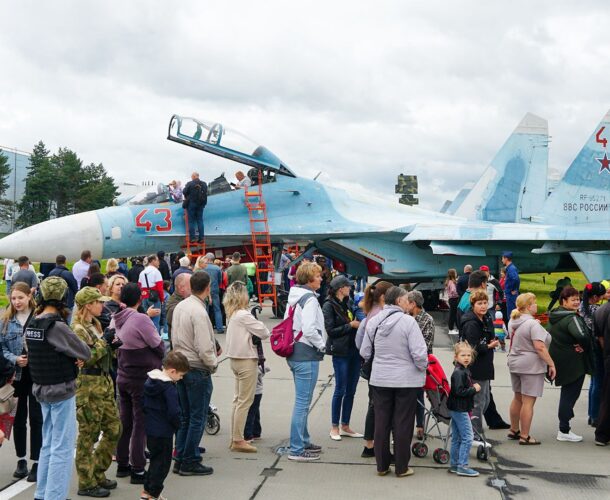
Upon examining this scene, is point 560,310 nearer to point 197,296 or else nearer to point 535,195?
point 197,296

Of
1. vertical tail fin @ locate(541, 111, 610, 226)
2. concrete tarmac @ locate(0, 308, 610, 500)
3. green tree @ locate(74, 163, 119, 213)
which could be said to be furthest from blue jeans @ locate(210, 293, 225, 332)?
green tree @ locate(74, 163, 119, 213)

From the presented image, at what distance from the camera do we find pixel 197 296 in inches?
211

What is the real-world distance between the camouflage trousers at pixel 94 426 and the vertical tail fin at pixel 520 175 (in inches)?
660

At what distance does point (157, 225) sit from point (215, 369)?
9.75 metres

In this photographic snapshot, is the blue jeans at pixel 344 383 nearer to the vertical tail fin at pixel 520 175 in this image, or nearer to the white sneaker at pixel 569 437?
the white sneaker at pixel 569 437

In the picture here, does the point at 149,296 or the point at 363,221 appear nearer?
the point at 149,296

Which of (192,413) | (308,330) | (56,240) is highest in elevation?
(56,240)

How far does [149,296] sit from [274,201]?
17.4 feet

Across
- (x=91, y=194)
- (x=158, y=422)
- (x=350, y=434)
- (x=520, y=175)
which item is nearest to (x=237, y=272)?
(x=350, y=434)

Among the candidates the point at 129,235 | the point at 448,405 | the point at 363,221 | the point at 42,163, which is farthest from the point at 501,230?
the point at 42,163

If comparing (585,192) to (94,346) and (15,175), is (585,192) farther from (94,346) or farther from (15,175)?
(15,175)

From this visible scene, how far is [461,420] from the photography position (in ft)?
17.4

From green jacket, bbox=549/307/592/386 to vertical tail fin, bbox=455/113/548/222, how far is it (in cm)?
1392

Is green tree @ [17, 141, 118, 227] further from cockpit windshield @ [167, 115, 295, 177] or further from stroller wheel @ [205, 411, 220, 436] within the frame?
stroller wheel @ [205, 411, 220, 436]
